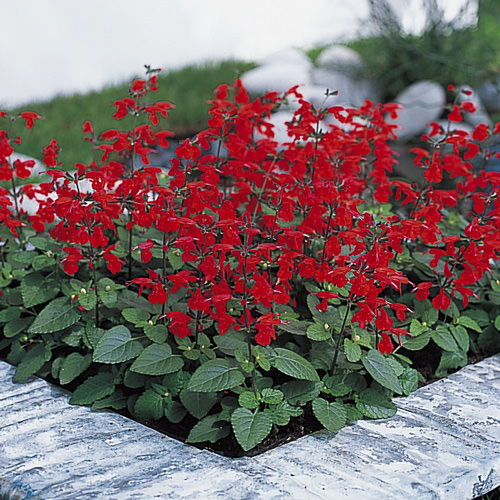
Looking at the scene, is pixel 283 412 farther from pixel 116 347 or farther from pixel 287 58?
pixel 287 58

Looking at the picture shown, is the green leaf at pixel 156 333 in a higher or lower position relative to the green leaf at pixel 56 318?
lower

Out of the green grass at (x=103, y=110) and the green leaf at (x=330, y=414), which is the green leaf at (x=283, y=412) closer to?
the green leaf at (x=330, y=414)

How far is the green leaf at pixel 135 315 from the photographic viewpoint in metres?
1.89

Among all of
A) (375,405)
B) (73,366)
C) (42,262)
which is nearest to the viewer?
Result: (375,405)

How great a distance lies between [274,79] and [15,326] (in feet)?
14.6

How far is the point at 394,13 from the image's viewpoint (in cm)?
630

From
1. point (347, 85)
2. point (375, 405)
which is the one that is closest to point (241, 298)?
point (375, 405)

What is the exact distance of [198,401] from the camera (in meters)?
1.76

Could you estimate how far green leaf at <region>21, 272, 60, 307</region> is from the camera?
2055 mm

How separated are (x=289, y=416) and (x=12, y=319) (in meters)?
0.84

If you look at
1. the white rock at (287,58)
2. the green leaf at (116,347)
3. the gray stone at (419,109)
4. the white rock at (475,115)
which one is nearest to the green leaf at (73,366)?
the green leaf at (116,347)

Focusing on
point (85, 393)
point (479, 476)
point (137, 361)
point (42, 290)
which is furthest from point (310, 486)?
point (42, 290)

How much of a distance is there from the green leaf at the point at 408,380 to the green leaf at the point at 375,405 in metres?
0.11

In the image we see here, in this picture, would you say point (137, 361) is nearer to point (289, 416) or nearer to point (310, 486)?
point (289, 416)
